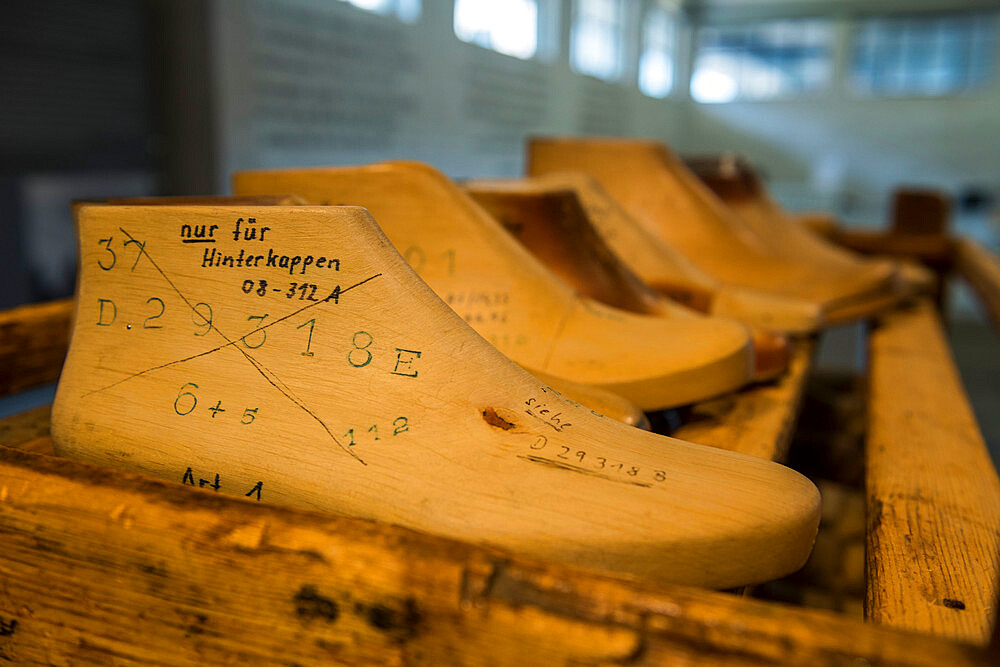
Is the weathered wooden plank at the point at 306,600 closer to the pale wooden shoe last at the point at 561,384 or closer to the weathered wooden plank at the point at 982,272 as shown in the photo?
the pale wooden shoe last at the point at 561,384

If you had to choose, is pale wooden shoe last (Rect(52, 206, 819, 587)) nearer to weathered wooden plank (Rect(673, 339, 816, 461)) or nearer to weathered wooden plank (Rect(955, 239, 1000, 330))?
weathered wooden plank (Rect(673, 339, 816, 461))

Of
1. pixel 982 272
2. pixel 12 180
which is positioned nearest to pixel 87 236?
pixel 12 180

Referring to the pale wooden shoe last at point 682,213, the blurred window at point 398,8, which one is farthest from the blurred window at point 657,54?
the pale wooden shoe last at point 682,213

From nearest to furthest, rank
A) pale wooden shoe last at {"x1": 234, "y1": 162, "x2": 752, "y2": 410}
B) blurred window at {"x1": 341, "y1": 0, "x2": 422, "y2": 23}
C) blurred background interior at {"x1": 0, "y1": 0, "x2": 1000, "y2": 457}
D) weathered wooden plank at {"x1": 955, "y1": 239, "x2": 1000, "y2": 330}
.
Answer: pale wooden shoe last at {"x1": 234, "y1": 162, "x2": 752, "y2": 410} → weathered wooden plank at {"x1": 955, "y1": 239, "x2": 1000, "y2": 330} → blurred background interior at {"x1": 0, "y1": 0, "x2": 1000, "y2": 457} → blurred window at {"x1": 341, "y1": 0, "x2": 422, "y2": 23}

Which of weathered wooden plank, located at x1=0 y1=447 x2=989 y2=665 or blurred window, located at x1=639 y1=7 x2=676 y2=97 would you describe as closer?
weathered wooden plank, located at x1=0 y1=447 x2=989 y2=665

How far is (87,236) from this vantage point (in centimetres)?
34

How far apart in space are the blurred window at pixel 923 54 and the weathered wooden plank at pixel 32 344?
568 centimetres

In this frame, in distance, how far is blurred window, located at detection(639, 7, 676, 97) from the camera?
4781mm

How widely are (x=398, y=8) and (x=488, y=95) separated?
1.98ft

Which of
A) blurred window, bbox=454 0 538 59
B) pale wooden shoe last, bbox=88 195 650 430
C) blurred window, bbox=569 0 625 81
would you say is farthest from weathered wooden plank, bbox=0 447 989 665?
blurred window, bbox=569 0 625 81

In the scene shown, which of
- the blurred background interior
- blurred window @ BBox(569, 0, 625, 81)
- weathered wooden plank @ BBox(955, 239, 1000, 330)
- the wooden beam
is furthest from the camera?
blurred window @ BBox(569, 0, 625, 81)

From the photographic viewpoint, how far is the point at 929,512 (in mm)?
357

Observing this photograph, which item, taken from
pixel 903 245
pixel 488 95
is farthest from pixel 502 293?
pixel 488 95

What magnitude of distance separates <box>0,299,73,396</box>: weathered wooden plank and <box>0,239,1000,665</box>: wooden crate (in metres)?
0.31
